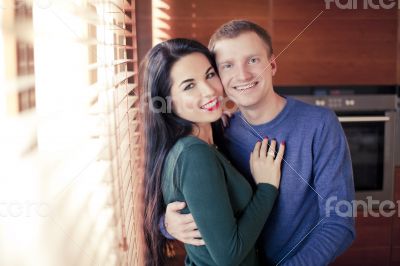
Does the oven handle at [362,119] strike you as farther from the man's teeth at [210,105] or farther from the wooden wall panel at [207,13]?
the man's teeth at [210,105]

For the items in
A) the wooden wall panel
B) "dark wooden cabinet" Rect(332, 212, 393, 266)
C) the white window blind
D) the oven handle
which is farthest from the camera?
the oven handle

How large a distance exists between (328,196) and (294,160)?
72 mm

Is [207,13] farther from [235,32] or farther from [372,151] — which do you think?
[372,151]

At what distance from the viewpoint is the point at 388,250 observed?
1.20 metres

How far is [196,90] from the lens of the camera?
2.14 ft

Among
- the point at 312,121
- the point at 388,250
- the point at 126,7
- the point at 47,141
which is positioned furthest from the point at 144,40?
the point at 388,250

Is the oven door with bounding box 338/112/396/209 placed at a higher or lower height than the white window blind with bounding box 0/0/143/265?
lower

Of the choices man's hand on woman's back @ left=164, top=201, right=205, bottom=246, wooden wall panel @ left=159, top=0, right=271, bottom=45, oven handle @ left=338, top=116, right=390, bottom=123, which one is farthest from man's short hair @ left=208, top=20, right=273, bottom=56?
oven handle @ left=338, top=116, right=390, bottom=123

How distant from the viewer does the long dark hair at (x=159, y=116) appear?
64 cm

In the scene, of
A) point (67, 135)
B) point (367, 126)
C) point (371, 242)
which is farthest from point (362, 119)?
point (67, 135)

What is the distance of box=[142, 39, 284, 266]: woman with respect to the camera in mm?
607

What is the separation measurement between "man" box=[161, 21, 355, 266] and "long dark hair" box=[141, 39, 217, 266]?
8cm

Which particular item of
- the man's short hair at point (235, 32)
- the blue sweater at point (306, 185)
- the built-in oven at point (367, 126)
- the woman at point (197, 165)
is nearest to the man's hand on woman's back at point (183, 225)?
the woman at point (197, 165)

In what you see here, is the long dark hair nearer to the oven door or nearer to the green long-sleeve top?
the green long-sleeve top
